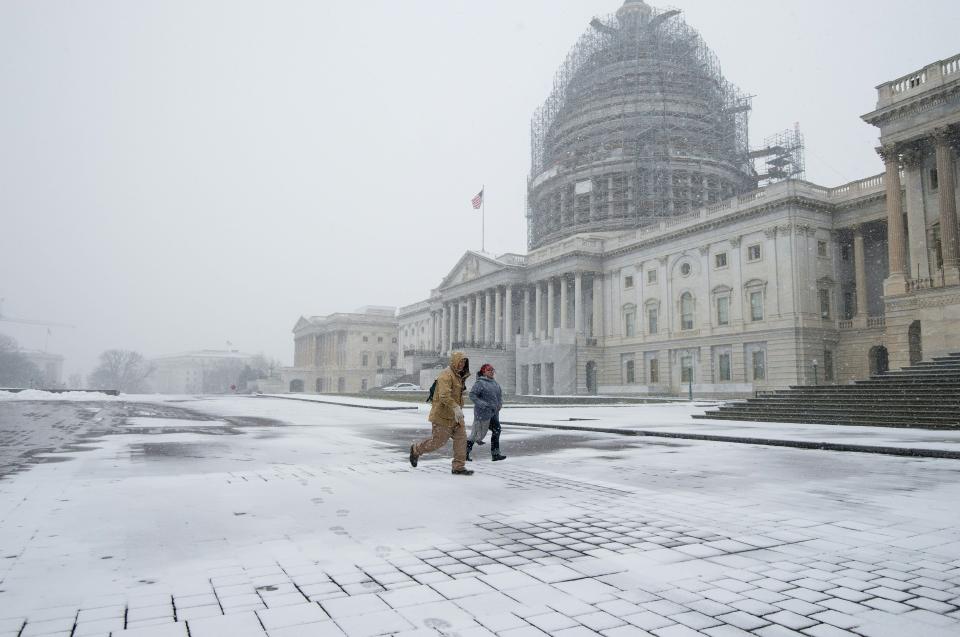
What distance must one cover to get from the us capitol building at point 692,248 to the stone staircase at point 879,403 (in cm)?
547

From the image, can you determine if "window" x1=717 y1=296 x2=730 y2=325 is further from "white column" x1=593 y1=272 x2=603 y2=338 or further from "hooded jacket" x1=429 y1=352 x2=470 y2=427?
"hooded jacket" x1=429 y1=352 x2=470 y2=427

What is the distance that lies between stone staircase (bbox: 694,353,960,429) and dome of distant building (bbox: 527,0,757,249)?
169ft

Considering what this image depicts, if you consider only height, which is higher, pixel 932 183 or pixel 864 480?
pixel 932 183

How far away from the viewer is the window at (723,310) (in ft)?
171

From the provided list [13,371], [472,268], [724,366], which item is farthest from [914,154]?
[13,371]

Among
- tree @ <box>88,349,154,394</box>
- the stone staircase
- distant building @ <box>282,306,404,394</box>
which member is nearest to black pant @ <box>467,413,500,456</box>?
the stone staircase

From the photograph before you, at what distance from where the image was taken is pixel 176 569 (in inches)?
180

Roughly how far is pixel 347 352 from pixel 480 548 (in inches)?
4519

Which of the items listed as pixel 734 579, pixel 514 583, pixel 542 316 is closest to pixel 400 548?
pixel 514 583

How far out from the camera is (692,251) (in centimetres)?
5559

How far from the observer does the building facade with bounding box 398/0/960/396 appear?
3030cm

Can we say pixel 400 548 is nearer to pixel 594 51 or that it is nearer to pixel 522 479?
pixel 522 479

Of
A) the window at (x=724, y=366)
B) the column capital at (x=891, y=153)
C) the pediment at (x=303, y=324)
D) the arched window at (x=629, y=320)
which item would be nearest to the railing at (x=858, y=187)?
the window at (x=724, y=366)

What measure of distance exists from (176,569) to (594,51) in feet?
287
